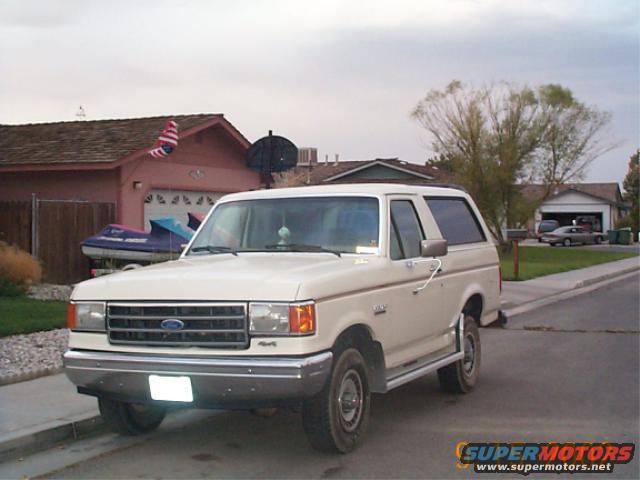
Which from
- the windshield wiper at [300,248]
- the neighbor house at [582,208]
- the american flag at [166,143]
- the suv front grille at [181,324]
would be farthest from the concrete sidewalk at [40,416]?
the neighbor house at [582,208]

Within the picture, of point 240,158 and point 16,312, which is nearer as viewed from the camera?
point 16,312

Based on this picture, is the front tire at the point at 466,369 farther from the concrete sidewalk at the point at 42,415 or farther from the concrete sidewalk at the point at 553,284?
the concrete sidewalk at the point at 553,284

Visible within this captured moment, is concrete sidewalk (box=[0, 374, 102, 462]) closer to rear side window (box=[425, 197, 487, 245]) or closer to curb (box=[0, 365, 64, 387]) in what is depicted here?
curb (box=[0, 365, 64, 387])

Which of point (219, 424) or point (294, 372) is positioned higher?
point (294, 372)

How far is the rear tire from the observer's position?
256 inches

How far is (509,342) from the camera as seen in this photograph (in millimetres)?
11977

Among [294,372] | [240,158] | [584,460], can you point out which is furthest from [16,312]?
[240,158]

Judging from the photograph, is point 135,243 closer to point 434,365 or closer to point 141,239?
point 141,239

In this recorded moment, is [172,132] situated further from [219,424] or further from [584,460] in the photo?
[584,460]

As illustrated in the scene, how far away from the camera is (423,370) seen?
23.1 ft

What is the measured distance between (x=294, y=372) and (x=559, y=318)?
10634 mm

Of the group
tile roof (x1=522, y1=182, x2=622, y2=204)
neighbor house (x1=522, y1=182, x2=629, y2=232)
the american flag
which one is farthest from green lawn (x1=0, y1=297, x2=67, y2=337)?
→ neighbor house (x1=522, y1=182, x2=629, y2=232)

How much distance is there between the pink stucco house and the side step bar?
38.1 ft

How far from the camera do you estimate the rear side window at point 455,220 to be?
805cm
